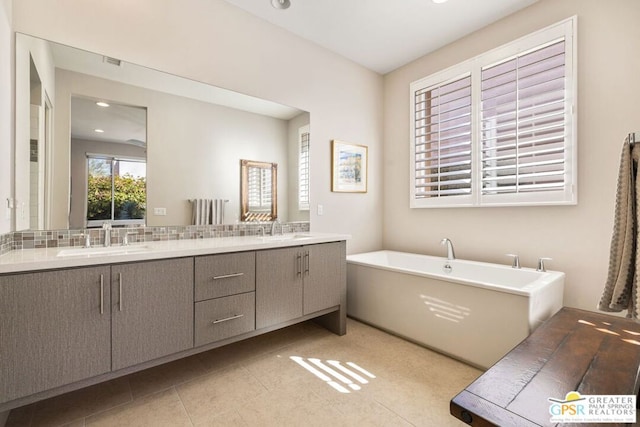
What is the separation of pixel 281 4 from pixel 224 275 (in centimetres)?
220

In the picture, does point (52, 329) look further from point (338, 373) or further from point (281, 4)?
point (281, 4)

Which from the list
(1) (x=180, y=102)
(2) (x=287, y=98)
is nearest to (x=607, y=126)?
(2) (x=287, y=98)

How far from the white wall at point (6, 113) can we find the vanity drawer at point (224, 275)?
975 mm

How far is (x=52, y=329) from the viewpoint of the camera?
135cm

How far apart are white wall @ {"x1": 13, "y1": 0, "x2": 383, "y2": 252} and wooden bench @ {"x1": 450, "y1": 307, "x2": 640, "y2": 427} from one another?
6.92ft

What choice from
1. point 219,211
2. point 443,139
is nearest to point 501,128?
point 443,139

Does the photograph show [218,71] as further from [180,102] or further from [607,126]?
[607,126]

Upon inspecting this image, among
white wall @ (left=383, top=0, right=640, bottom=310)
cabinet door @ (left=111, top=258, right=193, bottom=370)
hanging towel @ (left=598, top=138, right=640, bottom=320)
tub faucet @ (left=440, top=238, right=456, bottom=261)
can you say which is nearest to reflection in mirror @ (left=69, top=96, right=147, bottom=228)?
cabinet door @ (left=111, top=258, right=193, bottom=370)

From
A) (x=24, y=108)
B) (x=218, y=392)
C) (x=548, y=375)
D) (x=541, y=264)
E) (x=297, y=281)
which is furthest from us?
(x=541, y=264)

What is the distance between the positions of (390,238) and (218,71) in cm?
263

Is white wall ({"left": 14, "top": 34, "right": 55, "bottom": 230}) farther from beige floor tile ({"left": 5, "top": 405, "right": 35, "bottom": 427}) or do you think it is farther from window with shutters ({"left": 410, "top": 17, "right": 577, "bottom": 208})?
window with shutters ({"left": 410, "top": 17, "right": 577, "bottom": 208})

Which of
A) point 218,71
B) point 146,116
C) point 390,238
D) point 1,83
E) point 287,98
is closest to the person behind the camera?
point 1,83

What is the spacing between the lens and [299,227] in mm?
3002

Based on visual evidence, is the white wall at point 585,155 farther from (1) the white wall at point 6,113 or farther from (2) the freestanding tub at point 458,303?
(1) the white wall at point 6,113
